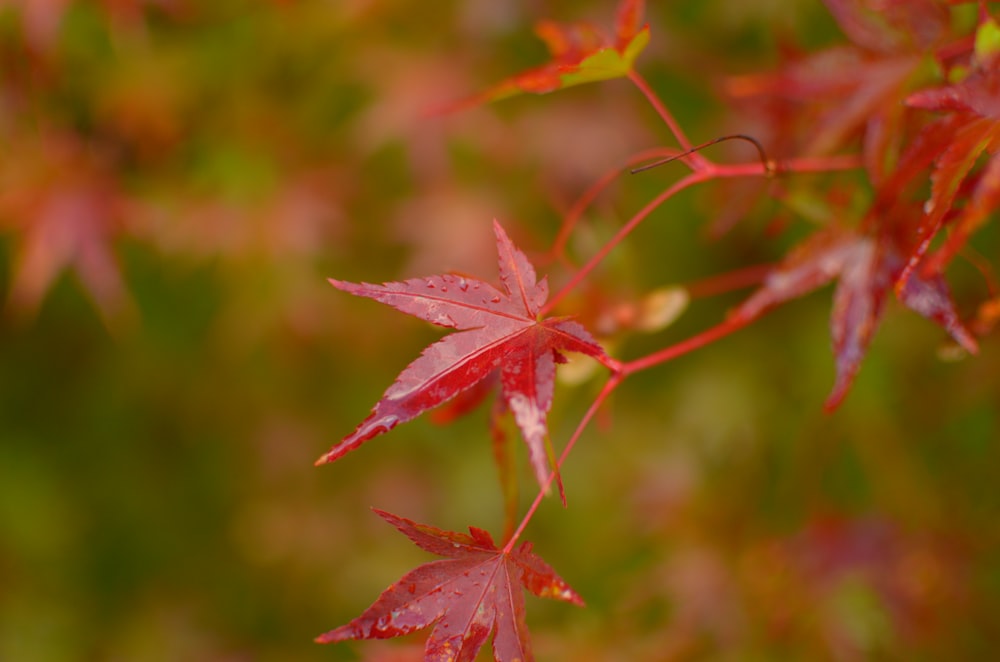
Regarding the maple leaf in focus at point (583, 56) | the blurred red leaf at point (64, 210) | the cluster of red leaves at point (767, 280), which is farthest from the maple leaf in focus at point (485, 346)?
the blurred red leaf at point (64, 210)

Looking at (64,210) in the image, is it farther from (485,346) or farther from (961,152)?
(961,152)

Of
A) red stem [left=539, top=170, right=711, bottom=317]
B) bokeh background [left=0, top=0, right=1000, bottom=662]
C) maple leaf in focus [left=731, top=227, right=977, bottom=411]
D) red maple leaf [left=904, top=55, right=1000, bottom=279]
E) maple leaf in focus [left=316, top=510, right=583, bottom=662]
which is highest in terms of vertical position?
red maple leaf [left=904, top=55, right=1000, bottom=279]

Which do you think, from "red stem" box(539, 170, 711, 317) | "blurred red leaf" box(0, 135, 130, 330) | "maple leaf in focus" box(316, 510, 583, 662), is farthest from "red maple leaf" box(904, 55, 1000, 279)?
"blurred red leaf" box(0, 135, 130, 330)

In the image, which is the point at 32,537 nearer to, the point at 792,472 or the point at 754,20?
the point at 792,472

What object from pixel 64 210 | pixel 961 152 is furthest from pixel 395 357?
pixel 961 152

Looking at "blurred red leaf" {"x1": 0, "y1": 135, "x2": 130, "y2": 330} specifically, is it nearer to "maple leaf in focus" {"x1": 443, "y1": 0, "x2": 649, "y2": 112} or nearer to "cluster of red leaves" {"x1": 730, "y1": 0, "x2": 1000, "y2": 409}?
"maple leaf in focus" {"x1": 443, "y1": 0, "x2": 649, "y2": 112}
